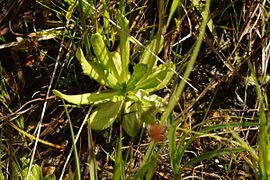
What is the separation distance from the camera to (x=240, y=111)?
166cm

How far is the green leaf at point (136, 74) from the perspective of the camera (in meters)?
1.44

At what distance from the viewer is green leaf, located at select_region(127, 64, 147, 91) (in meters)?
1.44

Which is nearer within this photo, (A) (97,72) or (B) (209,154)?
(B) (209,154)

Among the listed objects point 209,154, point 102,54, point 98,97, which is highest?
point 102,54

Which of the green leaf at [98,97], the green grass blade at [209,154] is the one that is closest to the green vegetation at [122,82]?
the green leaf at [98,97]

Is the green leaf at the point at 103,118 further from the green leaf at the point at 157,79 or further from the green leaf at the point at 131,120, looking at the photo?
the green leaf at the point at 157,79

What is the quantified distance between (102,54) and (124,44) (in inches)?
3.8

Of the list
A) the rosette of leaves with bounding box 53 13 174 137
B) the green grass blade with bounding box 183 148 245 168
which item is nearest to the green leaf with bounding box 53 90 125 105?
the rosette of leaves with bounding box 53 13 174 137

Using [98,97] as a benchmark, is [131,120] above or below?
below

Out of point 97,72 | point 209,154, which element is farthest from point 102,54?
point 209,154

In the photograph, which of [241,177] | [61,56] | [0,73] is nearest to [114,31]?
[61,56]

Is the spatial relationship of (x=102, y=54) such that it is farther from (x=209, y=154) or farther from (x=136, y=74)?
(x=209, y=154)

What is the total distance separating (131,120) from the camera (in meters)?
1.55

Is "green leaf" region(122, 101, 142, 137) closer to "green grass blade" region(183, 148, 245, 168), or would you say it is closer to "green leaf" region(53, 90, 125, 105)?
"green leaf" region(53, 90, 125, 105)
